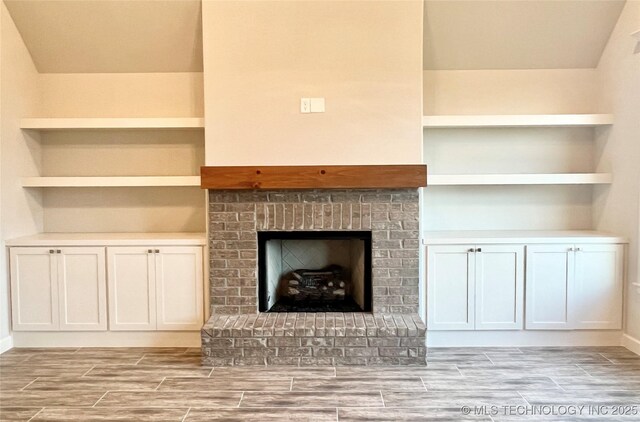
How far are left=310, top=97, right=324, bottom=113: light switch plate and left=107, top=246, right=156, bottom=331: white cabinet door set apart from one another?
1590 mm

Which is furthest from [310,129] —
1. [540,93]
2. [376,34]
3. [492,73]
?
[540,93]

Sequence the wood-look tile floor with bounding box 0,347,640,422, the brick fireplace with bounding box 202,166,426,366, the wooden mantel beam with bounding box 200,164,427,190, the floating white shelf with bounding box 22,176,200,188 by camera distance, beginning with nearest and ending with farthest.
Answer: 1. the wood-look tile floor with bounding box 0,347,640,422
2. the wooden mantel beam with bounding box 200,164,427,190
3. the brick fireplace with bounding box 202,166,426,366
4. the floating white shelf with bounding box 22,176,200,188

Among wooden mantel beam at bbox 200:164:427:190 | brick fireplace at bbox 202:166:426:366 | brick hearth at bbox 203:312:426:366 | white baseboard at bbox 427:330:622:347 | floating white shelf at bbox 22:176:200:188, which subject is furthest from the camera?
floating white shelf at bbox 22:176:200:188

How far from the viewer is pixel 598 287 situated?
3.43 metres

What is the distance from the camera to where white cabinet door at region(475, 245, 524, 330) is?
3.42 metres

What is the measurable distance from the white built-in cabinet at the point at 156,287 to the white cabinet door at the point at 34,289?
17.0 inches

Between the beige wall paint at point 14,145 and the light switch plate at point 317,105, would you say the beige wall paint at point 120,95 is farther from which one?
the light switch plate at point 317,105

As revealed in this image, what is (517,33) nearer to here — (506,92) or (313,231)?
(506,92)

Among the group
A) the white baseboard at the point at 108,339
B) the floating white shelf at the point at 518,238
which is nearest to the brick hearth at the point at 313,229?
the floating white shelf at the point at 518,238

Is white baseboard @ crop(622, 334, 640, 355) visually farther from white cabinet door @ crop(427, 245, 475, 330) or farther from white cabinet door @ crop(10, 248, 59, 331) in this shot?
white cabinet door @ crop(10, 248, 59, 331)

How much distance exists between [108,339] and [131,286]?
466mm

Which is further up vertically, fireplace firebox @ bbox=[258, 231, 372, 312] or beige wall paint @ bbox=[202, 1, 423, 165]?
beige wall paint @ bbox=[202, 1, 423, 165]

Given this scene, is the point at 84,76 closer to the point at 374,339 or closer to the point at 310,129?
the point at 310,129

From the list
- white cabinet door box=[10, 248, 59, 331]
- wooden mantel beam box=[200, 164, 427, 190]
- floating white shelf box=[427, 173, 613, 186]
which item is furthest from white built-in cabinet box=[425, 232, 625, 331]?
white cabinet door box=[10, 248, 59, 331]
